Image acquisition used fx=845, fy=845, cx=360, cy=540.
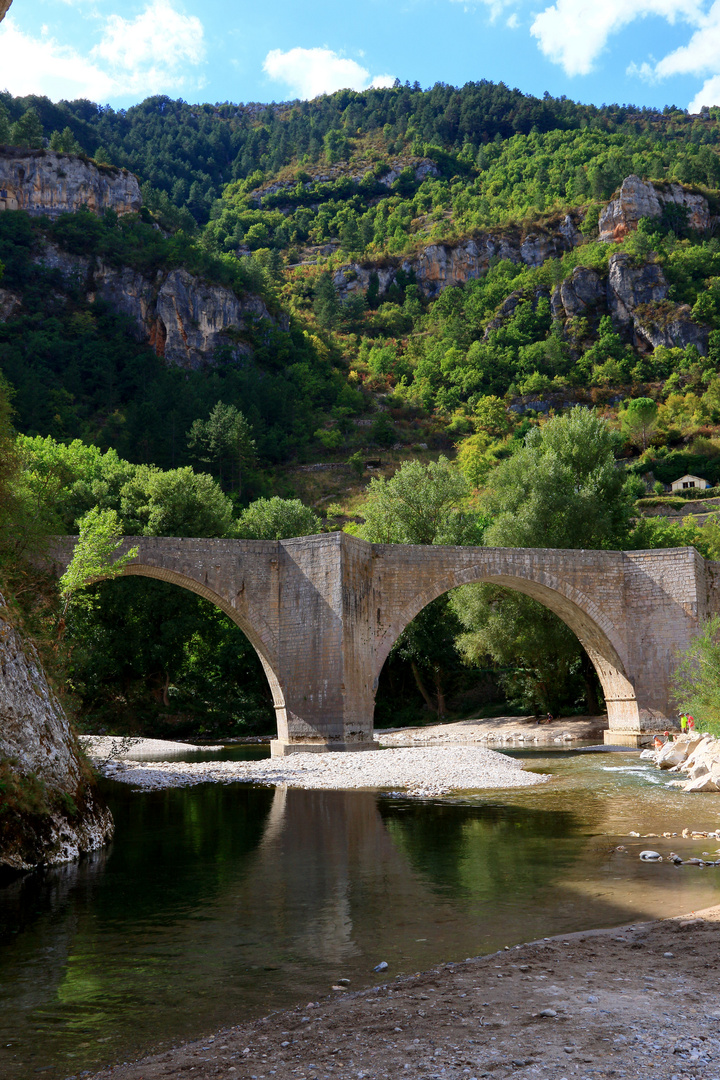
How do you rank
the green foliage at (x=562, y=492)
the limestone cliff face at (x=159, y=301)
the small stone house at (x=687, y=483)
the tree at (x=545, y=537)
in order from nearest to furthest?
the tree at (x=545, y=537)
the green foliage at (x=562, y=492)
the small stone house at (x=687, y=483)
the limestone cliff face at (x=159, y=301)

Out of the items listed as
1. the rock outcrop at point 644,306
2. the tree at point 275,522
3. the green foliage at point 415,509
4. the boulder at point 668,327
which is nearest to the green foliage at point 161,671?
the tree at point 275,522

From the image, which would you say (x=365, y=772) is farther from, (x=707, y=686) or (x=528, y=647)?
(x=528, y=647)

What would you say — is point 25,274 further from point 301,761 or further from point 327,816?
point 327,816

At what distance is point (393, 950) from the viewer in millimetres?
5617

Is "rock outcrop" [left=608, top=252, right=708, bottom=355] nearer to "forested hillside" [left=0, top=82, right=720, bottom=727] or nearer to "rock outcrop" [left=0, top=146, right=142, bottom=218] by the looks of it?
"forested hillside" [left=0, top=82, right=720, bottom=727]

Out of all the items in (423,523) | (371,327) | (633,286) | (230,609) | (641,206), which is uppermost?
(641,206)

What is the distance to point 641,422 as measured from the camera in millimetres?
74188

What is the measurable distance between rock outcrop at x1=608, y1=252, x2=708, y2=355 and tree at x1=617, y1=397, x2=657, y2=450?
57.4ft

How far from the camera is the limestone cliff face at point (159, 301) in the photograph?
8325cm

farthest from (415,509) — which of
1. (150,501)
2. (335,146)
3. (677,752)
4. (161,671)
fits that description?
(335,146)

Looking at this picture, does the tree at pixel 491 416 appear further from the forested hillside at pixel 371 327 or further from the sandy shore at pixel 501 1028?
the sandy shore at pixel 501 1028

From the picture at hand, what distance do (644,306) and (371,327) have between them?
112ft

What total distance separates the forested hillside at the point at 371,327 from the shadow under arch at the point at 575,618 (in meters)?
3.75

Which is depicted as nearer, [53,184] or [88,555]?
[88,555]
